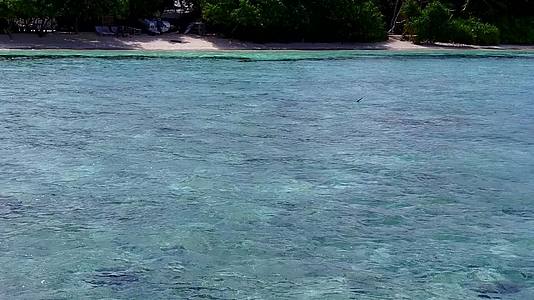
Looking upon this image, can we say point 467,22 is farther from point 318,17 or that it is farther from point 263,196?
point 263,196

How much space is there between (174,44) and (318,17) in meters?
5.94

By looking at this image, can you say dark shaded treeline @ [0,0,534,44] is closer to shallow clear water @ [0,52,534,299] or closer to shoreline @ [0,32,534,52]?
shoreline @ [0,32,534,52]

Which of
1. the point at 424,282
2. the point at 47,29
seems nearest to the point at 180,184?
the point at 424,282

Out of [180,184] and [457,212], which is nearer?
[457,212]

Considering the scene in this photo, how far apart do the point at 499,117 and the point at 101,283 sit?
9.64m

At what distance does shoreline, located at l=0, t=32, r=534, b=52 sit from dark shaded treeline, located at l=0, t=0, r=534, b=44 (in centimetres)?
53

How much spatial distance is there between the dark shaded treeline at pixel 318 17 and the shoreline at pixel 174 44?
53 cm

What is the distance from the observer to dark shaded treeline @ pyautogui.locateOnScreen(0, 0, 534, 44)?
26000mm

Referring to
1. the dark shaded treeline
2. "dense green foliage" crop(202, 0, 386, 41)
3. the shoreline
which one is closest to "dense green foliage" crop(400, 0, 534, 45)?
the dark shaded treeline

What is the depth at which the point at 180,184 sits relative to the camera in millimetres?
7938

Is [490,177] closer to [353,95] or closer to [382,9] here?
[353,95]

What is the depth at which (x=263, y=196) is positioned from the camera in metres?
7.52

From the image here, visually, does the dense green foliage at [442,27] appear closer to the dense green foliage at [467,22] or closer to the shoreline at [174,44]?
the dense green foliage at [467,22]

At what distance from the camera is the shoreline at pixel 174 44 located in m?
25.3
